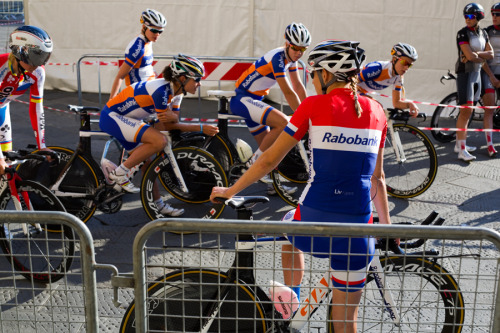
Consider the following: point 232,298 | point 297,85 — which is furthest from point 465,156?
point 232,298

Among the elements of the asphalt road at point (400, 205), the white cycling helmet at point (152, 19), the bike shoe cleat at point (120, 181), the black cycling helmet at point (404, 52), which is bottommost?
the asphalt road at point (400, 205)

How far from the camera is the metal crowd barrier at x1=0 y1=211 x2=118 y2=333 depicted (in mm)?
2871

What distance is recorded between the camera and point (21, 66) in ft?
17.5

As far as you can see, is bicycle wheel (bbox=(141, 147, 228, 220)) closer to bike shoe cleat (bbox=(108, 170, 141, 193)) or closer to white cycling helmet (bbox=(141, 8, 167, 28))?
bike shoe cleat (bbox=(108, 170, 141, 193))

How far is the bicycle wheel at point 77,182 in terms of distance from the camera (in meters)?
6.25

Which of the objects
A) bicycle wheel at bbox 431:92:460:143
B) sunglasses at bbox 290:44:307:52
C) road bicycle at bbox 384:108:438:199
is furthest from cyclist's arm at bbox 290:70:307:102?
bicycle wheel at bbox 431:92:460:143

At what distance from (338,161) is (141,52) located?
18.7ft

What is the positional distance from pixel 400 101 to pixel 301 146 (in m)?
1.43

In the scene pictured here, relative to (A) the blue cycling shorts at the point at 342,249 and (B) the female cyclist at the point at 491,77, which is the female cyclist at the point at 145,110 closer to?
(A) the blue cycling shorts at the point at 342,249

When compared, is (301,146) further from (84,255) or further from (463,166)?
(84,255)

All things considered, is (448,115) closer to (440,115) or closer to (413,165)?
(440,115)

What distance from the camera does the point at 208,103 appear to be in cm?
1277

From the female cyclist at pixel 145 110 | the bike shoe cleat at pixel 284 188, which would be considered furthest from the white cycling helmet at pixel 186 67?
A: the bike shoe cleat at pixel 284 188

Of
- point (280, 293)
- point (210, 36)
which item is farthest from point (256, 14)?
point (280, 293)
